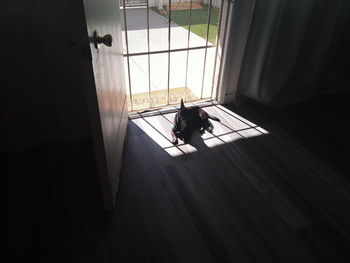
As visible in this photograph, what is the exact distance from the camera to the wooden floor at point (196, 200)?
4.45 feet

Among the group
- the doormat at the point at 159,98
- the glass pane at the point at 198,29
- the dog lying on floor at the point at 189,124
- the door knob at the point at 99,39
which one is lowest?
the doormat at the point at 159,98

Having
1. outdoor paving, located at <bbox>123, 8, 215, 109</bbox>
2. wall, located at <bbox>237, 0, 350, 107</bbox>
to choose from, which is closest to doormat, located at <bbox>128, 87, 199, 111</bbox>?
outdoor paving, located at <bbox>123, 8, 215, 109</bbox>

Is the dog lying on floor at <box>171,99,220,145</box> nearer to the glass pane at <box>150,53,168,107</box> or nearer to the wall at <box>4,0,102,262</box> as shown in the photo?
the glass pane at <box>150,53,168,107</box>

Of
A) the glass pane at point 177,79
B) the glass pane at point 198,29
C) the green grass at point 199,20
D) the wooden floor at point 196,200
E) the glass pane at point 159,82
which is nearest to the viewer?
the wooden floor at point 196,200

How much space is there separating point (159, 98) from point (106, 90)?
1545 mm

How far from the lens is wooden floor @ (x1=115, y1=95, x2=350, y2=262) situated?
1.38 metres

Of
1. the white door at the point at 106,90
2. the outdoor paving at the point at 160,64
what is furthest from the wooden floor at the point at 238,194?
the outdoor paving at the point at 160,64

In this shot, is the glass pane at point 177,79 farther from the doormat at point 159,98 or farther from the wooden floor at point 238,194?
the wooden floor at point 238,194

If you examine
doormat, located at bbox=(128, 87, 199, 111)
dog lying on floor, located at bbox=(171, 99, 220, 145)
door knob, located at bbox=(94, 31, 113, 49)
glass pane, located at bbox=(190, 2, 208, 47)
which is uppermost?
door knob, located at bbox=(94, 31, 113, 49)

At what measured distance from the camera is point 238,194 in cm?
168

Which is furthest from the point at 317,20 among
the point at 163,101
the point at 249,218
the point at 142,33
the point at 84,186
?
the point at 142,33

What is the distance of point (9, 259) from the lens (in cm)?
128

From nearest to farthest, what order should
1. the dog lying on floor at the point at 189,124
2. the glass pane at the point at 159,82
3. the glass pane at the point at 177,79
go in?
the dog lying on floor at the point at 189,124
the glass pane at the point at 159,82
the glass pane at the point at 177,79

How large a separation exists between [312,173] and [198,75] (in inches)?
77.0
